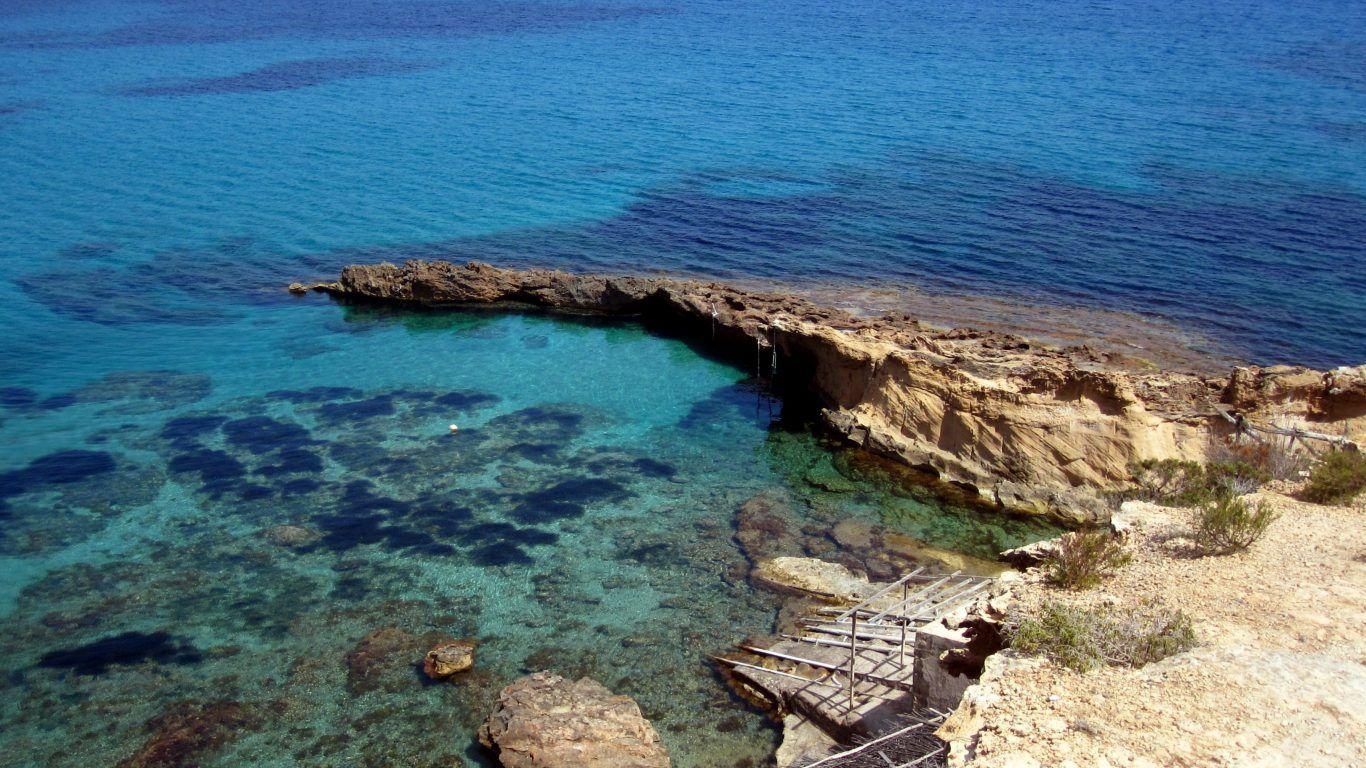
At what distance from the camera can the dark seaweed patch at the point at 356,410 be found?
86.0 ft

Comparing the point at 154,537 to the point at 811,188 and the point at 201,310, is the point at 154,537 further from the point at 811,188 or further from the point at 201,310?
the point at 811,188

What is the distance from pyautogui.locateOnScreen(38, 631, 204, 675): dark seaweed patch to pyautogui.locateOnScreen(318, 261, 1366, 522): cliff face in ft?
47.5

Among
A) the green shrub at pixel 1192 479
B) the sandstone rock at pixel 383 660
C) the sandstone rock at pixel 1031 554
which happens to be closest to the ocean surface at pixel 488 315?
the sandstone rock at pixel 383 660

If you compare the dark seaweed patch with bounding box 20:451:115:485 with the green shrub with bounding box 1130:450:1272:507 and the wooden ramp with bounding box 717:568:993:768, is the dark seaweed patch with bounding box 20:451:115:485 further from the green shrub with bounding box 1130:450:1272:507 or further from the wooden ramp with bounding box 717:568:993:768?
the green shrub with bounding box 1130:450:1272:507

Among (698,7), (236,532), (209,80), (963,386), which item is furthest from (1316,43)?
(236,532)

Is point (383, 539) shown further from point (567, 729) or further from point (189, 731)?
point (567, 729)

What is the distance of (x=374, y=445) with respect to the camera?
2472cm

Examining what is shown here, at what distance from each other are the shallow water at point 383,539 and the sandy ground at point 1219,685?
5.48 metres

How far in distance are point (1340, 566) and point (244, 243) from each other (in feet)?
121

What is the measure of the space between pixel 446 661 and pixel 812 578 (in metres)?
6.56

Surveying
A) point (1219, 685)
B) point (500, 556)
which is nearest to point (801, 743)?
point (1219, 685)

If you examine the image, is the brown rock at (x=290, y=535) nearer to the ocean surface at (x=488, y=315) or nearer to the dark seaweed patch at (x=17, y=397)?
the ocean surface at (x=488, y=315)

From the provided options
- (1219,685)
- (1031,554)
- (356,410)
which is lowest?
(356,410)

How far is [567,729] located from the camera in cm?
1484
